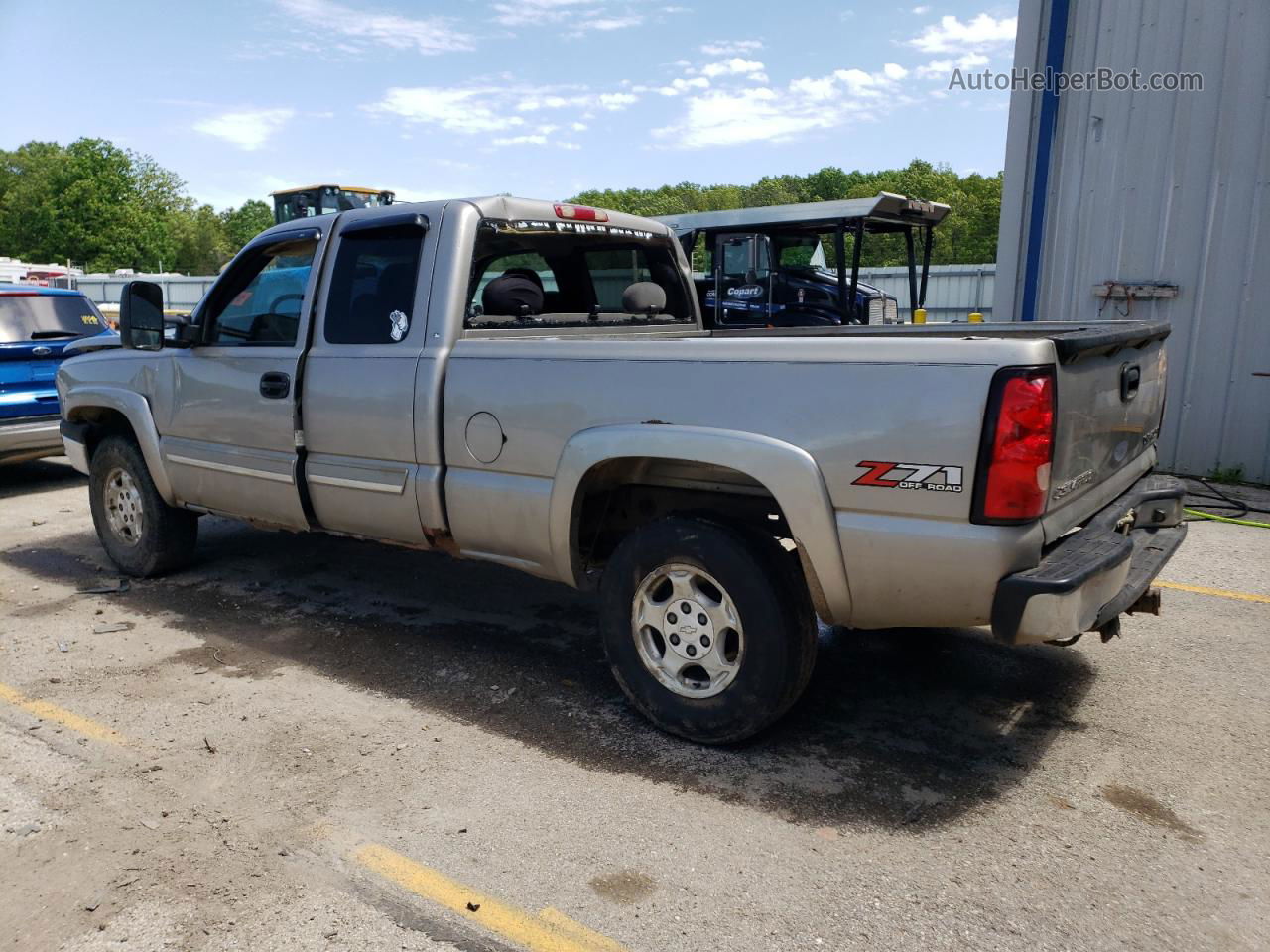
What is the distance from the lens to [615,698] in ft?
13.6

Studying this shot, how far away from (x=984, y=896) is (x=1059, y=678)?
71.1 inches

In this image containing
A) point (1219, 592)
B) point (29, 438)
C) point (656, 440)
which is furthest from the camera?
point (29, 438)

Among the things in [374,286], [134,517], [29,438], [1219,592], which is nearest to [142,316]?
[134,517]

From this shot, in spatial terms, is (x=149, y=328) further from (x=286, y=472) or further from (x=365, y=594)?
(x=365, y=594)

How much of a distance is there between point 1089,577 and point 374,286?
3.20 m

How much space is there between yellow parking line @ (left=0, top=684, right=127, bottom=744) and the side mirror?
1.87m

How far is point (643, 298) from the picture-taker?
5.28 m

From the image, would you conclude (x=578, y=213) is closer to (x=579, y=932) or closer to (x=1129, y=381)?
(x=1129, y=381)

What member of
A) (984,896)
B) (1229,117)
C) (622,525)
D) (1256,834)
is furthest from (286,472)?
(1229,117)

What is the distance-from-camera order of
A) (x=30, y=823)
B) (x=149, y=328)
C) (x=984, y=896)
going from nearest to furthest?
1. (x=984, y=896)
2. (x=30, y=823)
3. (x=149, y=328)

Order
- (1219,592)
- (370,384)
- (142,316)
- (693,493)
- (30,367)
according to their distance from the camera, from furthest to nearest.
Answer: (30,367) → (1219,592) → (142,316) → (370,384) → (693,493)

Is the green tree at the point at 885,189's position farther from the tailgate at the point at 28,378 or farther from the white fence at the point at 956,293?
the tailgate at the point at 28,378

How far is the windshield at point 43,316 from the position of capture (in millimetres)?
8820

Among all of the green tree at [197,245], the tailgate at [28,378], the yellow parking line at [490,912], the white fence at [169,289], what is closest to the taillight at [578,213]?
the yellow parking line at [490,912]
